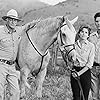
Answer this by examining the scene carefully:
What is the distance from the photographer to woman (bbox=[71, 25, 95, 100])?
14.0 feet

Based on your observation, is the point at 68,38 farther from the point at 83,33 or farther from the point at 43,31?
the point at 43,31

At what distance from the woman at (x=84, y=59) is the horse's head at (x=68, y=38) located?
224mm

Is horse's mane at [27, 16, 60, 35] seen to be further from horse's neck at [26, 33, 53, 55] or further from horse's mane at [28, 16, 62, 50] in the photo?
horse's neck at [26, 33, 53, 55]

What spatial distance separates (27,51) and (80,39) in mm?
1069

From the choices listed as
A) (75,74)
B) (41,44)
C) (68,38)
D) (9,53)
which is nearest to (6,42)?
(9,53)

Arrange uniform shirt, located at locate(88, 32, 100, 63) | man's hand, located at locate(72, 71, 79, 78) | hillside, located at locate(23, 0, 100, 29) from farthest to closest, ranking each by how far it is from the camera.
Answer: hillside, located at locate(23, 0, 100, 29)
uniform shirt, located at locate(88, 32, 100, 63)
man's hand, located at locate(72, 71, 79, 78)

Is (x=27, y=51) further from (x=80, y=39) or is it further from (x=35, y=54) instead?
(x=80, y=39)

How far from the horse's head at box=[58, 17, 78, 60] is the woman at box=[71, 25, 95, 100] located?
224 mm

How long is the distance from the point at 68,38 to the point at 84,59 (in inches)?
19.3

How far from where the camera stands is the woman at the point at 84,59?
14.0 ft

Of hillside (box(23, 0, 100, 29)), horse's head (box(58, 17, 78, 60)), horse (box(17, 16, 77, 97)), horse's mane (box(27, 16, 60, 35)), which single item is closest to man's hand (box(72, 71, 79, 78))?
horse's head (box(58, 17, 78, 60))

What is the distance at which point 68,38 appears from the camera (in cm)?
417

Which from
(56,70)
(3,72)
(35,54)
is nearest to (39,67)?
(35,54)

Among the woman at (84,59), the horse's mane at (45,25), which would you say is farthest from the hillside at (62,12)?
the woman at (84,59)
